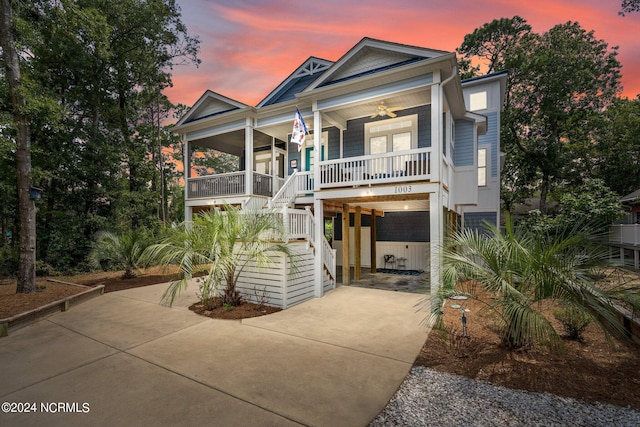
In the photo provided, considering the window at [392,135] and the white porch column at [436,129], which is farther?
the window at [392,135]

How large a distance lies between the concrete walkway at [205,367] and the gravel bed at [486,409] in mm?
256

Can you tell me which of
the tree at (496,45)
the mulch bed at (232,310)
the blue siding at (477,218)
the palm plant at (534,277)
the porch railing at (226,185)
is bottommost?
the mulch bed at (232,310)

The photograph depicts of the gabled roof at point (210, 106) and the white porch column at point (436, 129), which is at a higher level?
the gabled roof at point (210, 106)

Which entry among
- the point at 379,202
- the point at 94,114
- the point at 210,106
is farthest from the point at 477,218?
the point at 94,114

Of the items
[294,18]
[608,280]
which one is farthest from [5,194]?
[608,280]

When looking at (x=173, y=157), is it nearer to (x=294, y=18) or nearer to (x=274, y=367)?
(x=294, y=18)

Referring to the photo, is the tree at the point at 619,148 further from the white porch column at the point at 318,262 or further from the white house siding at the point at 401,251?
the white porch column at the point at 318,262

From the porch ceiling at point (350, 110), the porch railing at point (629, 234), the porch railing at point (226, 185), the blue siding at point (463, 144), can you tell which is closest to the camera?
the porch ceiling at point (350, 110)

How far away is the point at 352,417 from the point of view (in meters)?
2.85

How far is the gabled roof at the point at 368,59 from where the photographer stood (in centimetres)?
787

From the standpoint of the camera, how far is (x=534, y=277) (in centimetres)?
368

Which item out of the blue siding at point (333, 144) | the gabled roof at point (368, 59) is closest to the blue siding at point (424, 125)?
the gabled roof at point (368, 59)

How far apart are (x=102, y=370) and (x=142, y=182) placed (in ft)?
44.6

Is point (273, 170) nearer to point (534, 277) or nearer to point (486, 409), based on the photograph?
point (534, 277)
